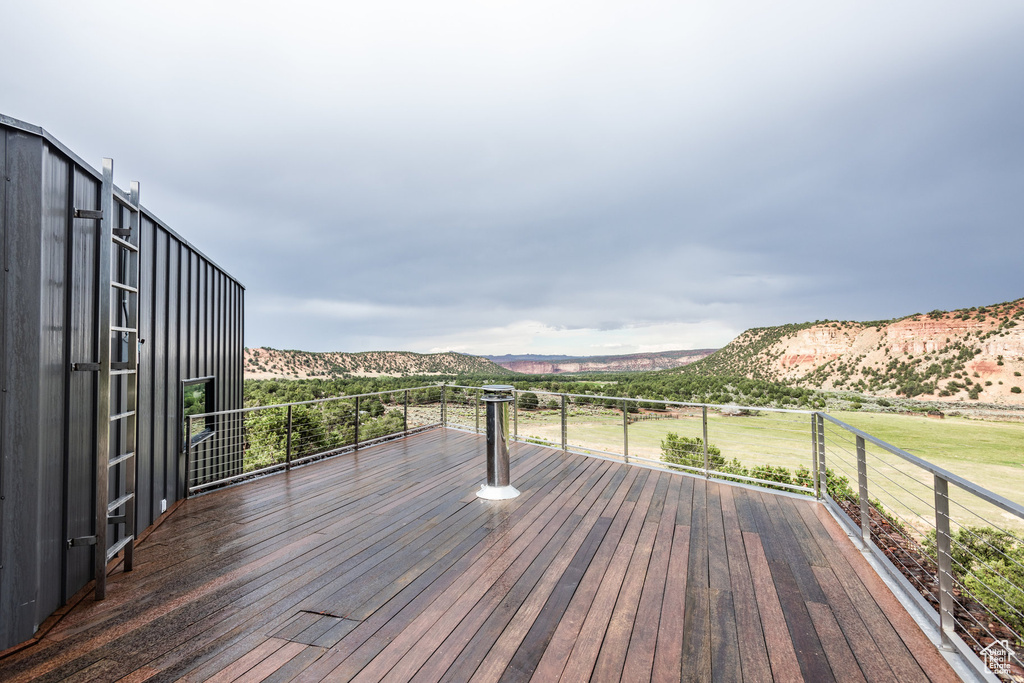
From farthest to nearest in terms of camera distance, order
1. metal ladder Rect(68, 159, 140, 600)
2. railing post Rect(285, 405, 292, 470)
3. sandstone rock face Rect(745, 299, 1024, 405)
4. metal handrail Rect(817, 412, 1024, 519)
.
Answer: sandstone rock face Rect(745, 299, 1024, 405) → railing post Rect(285, 405, 292, 470) → metal ladder Rect(68, 159, 140, 600) → metal handrail Rect(817, 412, 1024, 519)

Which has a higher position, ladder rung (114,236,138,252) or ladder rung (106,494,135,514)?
ladder rung (114,236,138,252)

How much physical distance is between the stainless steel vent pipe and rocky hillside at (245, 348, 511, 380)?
3767 cm

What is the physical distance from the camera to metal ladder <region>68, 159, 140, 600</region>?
2.16 meters

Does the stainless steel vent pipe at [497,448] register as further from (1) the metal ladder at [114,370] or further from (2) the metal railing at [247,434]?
(1) the metal ladder at [114,370]

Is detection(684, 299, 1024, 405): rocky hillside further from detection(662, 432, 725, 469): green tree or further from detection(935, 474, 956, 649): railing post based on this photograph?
detection(935, 474, 956, 649): railing post

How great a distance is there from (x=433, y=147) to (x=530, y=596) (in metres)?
10.9

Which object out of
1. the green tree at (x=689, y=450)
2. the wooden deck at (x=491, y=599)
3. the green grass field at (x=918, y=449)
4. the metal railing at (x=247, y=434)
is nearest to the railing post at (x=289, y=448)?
the metal railing at (x=247, y=434)

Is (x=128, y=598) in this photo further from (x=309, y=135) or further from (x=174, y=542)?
(x=309, y=135)

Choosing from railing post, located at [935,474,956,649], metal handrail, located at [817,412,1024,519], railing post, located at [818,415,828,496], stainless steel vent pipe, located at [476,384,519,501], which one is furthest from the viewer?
stainless steel vent pipe, located at [476,384,519,501]

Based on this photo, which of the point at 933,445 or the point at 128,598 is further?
the point at 933,445

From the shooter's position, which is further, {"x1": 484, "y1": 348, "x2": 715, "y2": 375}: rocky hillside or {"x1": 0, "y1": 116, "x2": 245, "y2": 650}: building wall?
{"x1": 484, "y1": 348, "x2": 715, "y2": 375}: rocky hillside

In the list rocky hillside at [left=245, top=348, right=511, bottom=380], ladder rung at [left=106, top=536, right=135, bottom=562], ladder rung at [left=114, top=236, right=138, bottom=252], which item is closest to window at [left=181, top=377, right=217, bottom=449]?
ladder rung at [left=106, top=536, right=135, bottom=562]

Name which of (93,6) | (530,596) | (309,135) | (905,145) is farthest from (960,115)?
(93,6)

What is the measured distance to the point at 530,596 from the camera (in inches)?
83.5
